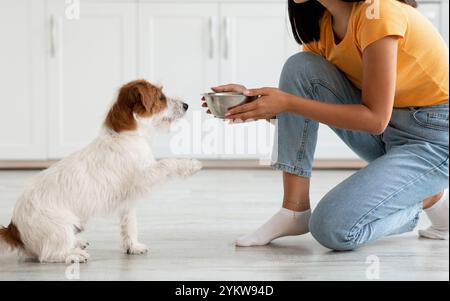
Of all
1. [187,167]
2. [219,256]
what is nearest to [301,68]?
[187,167]

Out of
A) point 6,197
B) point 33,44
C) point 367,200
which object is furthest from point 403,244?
point 33,44

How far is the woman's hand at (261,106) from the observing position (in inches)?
66.1

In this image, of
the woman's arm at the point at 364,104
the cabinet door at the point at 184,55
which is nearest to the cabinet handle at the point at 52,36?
the cabinet door at the point at 184,55

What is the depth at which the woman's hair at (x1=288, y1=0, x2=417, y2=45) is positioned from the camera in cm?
194

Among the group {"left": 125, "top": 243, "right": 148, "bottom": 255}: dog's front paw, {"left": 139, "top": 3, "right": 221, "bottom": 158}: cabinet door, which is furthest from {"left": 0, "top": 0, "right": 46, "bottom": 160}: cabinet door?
{"left": 125, "top": 243, "right": 148, "bottom": 255}: dog's front paw

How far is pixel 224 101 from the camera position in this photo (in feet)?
5.59

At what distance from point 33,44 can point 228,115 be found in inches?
92.7

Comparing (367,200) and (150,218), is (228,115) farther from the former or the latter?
(150,218)

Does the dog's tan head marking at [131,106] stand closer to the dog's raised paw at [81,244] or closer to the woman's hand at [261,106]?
the woman's hand at [261,106]

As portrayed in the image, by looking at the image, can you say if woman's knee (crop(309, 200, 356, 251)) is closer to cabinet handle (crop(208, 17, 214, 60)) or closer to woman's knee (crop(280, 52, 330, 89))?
woman's knee (crop(280, 52, 330, 89))

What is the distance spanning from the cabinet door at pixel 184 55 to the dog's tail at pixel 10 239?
2076 millimetres
